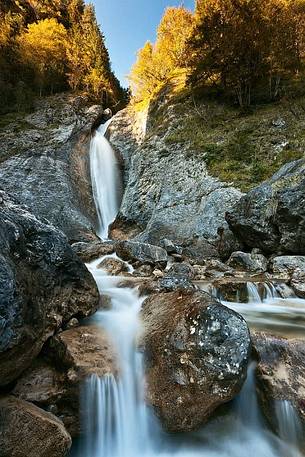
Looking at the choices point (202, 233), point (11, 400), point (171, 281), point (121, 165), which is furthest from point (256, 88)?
point (11, 400)

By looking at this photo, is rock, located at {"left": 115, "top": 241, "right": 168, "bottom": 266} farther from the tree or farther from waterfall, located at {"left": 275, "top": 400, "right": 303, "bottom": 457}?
the tree

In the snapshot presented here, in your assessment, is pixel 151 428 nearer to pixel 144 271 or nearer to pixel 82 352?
pixel 82 352

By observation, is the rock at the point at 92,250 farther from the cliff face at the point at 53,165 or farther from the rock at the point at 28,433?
the rock at the point at 28,433

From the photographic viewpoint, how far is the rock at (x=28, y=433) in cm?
308

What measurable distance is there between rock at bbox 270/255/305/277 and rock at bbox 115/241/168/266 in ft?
10.3

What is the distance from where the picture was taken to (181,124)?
1838cm

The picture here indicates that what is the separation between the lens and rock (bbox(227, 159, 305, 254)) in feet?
29.6

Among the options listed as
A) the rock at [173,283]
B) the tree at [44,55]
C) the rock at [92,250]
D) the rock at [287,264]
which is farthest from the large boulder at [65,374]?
the tree at [44,55]

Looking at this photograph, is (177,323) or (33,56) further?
(33,56)

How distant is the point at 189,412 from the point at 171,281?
2.71m

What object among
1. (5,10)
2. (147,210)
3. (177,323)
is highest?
(5,10)

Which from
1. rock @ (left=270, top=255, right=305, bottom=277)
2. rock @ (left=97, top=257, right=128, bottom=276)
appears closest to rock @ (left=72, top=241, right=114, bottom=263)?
rock @ (left=97, top=257, right=128, bottom=276)

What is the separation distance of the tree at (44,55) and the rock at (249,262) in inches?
924

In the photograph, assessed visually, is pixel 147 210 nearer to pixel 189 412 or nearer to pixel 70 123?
pixel 70 123
